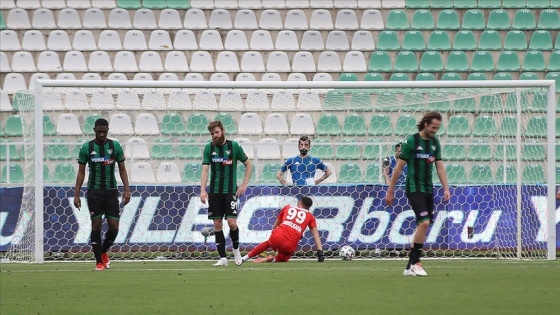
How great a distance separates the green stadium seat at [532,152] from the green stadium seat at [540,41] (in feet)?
22.7

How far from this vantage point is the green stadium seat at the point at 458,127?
18.0 metres

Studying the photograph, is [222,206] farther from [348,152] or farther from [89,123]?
[89,123]

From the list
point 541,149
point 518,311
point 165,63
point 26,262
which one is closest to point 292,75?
point 165,63

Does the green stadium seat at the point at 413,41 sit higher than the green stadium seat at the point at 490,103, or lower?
higher

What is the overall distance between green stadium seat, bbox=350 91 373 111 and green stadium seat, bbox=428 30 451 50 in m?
5.50

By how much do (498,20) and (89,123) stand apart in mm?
9370

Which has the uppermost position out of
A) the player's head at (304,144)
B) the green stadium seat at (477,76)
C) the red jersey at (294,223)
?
the green stadium seat at (477,76)

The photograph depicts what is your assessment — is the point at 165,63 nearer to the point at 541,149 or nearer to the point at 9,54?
the point at 9,54

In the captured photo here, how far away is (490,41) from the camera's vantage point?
22656 mm

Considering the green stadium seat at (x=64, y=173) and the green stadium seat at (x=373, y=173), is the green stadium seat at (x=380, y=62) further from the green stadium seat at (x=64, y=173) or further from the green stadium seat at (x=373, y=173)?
the green stadium seat at (x=64, y=173)

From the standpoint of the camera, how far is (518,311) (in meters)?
8.08

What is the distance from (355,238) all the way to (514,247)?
238 cm

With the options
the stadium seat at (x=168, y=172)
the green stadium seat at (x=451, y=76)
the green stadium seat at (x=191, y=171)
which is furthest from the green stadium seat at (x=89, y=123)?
the green stadium seat at (x=451, y=76)

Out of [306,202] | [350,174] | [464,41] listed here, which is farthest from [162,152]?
[464,41]
